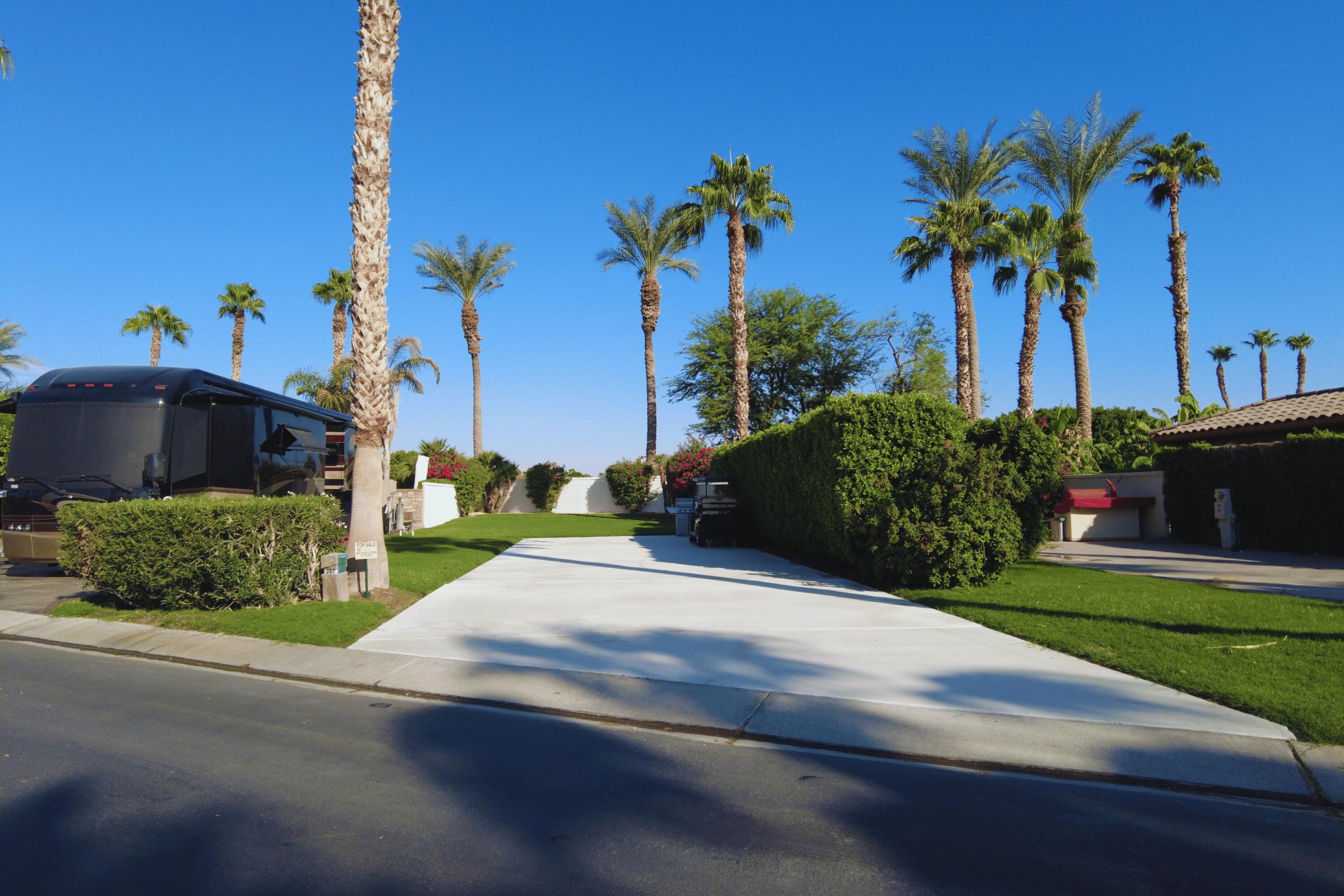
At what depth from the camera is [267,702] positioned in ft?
22.1

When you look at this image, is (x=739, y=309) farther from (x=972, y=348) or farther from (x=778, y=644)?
(x=778, y=644)

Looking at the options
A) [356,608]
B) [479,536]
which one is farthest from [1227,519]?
[479,536]

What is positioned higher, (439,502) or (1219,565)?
(439,502)

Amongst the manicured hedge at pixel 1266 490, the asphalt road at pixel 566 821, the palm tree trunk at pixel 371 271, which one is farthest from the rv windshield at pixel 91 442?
the manicured hedge at pixel 1266 490

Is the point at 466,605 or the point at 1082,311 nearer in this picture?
the point at 466,605

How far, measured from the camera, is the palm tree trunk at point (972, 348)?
27.7 m

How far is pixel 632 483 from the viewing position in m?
39.2

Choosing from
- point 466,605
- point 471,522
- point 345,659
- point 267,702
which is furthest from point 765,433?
point 471,522

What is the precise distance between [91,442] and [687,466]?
23720 millimetres

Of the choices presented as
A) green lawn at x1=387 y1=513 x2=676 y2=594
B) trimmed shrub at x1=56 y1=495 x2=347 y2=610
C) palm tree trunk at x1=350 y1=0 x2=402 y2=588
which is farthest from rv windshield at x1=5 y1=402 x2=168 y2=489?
green lawn at x1=387 y1=513 x2=676 y2=594

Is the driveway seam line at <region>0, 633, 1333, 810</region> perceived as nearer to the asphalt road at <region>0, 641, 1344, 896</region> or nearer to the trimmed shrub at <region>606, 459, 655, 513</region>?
the asphalt road at <region>0, 641, 1344, 896</region>

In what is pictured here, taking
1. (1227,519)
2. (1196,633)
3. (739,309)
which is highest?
(739,309)

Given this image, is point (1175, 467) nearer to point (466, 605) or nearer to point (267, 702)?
point (466, 605)

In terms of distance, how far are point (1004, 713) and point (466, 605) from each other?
7612 millimetres
